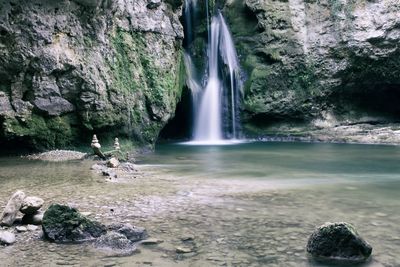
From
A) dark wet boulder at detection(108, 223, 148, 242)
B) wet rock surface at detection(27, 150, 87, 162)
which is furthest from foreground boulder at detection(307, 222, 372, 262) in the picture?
wet rock surface at detection(27, 150, 87, 162)

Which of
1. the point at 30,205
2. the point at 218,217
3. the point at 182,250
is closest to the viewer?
the point at 182,250

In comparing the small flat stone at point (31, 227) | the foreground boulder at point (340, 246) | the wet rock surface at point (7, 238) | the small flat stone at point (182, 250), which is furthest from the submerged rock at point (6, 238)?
the foreground boulder at point (340, 246)

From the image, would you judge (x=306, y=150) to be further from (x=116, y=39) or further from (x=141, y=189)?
(x=141, y=189)

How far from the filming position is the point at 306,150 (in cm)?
2033

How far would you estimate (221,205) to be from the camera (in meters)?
8.12

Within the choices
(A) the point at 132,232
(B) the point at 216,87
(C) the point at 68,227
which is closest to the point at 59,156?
(C) the point at 68,227

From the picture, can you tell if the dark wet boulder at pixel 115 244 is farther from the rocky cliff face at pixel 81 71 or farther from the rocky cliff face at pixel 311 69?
the rocky cliff face at pixel 311 69

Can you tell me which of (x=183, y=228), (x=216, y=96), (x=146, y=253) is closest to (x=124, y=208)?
(x=183, y=228)

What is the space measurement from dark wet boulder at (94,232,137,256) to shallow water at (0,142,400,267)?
0.12m

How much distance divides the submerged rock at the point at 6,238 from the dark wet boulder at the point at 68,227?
1.29ft

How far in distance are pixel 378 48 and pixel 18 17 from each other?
19312mm

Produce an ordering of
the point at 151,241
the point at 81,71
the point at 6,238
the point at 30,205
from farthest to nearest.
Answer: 1. the point at 81,71
2. the point at 30,205
3. the point at 151,241
4. the point at 6,238

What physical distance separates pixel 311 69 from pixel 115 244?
2355 centimetres

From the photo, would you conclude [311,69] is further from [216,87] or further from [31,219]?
[31,219]
